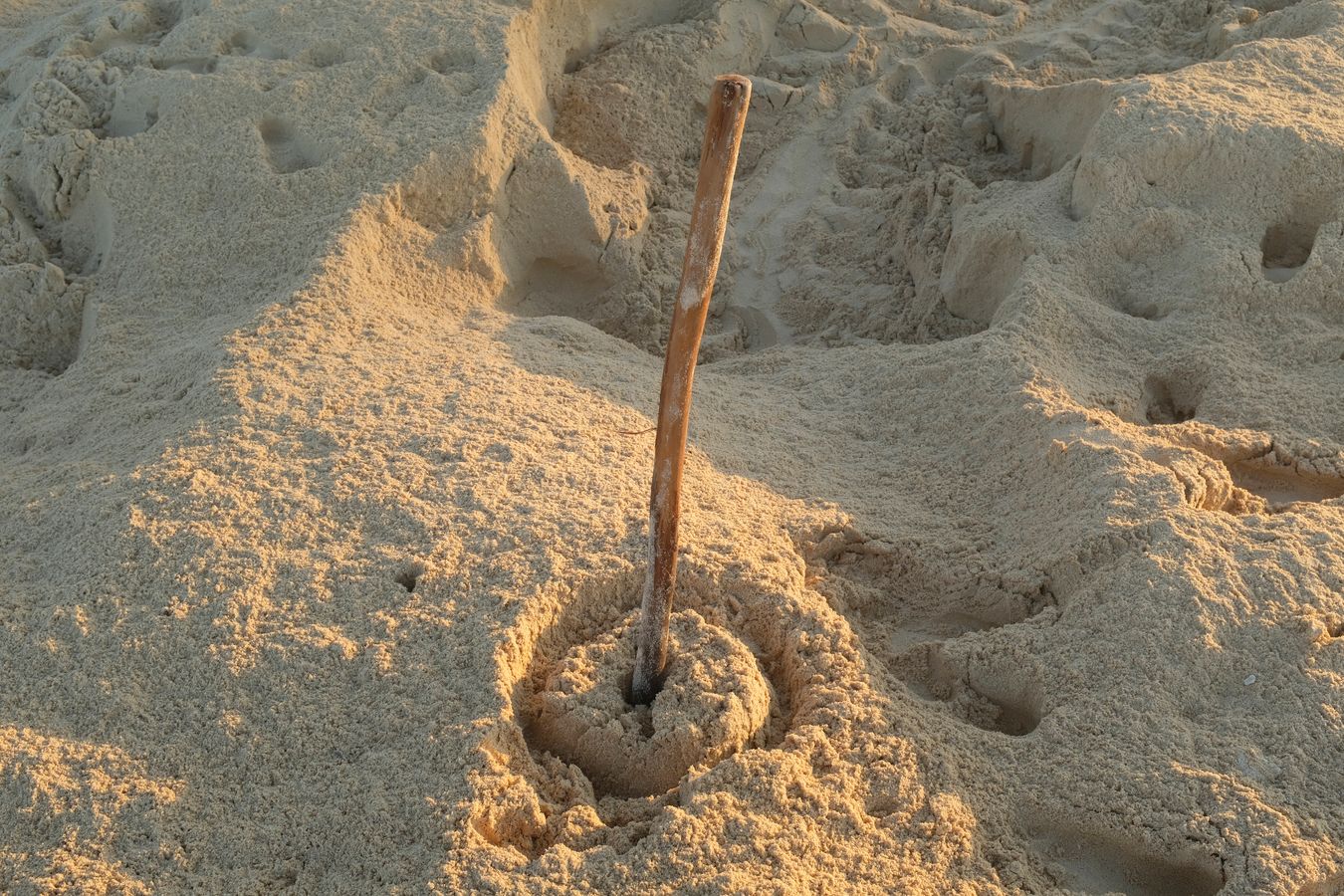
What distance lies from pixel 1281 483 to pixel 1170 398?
45cm

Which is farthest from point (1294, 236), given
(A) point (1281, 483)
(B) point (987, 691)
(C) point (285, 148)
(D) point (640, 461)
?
(C) point (285, 148)

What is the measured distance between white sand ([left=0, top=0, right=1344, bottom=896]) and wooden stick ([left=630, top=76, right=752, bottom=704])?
0.13 meters

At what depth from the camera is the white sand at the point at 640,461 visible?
7.04 feet

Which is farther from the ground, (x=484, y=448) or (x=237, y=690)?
(x=484, y=448)

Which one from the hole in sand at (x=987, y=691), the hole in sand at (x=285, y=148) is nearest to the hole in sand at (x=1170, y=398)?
the hole in sand at (x=987, y=691)

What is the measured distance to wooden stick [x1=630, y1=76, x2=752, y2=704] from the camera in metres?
1.82

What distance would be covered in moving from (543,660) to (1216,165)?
281cm

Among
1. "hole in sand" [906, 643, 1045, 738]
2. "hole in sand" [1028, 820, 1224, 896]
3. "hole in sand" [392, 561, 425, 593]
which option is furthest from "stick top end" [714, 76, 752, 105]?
"hole in sand" [1028, 820, 1224, 896]

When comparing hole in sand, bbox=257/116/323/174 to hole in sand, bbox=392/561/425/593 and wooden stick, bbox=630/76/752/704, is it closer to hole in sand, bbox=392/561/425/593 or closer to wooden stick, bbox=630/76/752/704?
hole in sand, bbox=392/561/425/593

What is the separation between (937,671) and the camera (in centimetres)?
256

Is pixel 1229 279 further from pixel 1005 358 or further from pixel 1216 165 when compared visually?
pixel 1005 358

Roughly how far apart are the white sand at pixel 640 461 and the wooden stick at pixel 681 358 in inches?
5.0

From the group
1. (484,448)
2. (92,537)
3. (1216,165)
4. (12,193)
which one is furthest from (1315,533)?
(12,193)

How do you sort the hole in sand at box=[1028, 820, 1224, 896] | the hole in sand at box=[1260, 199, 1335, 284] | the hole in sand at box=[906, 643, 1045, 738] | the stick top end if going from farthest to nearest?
the hole in sand at box=[1260, 199, 1335, 284]
the hole in sand at box=[906, 643, 1045, 738]
the hole in sand at box=[1028, 820, 1224, 896]
the stick top end
